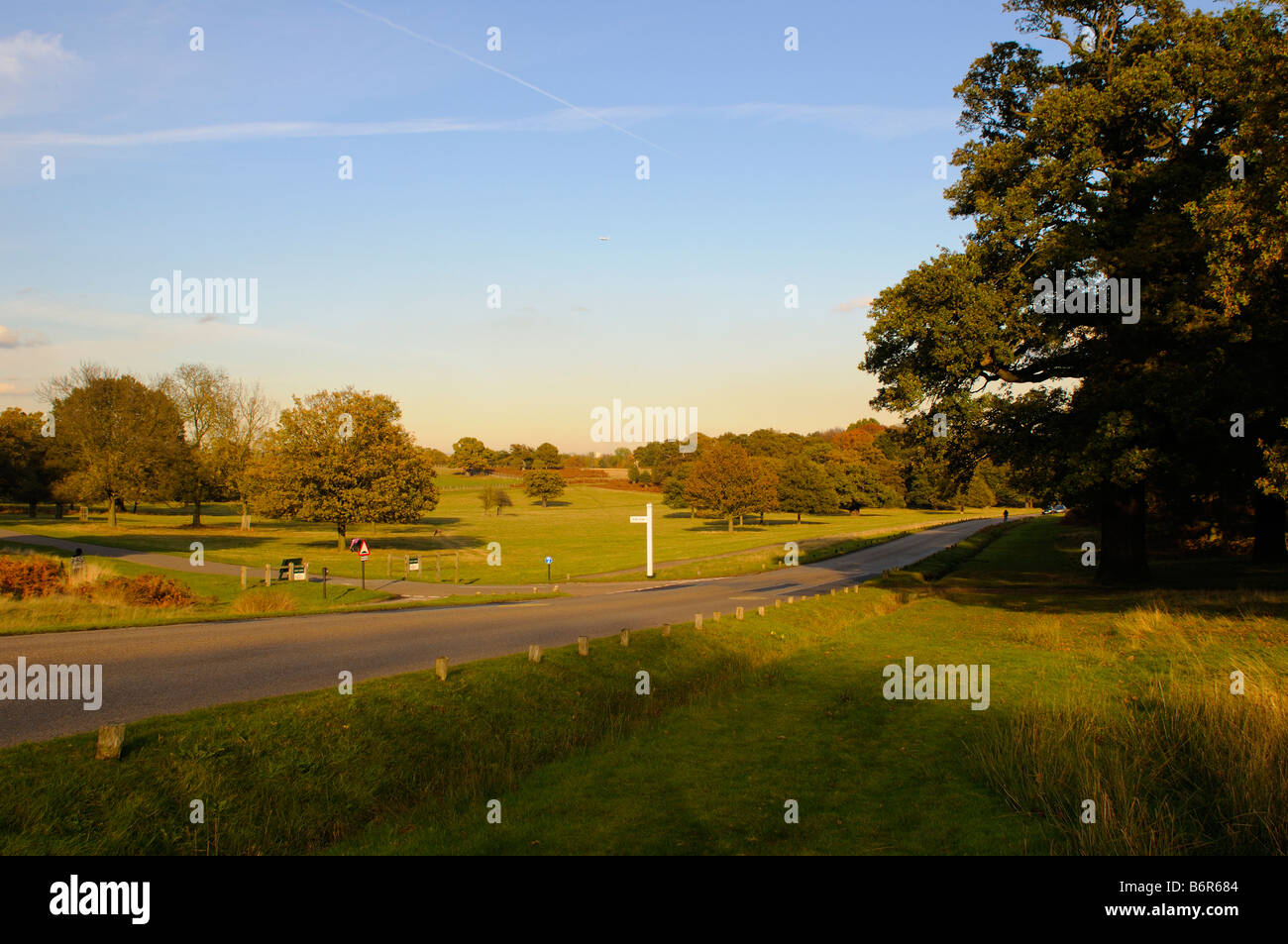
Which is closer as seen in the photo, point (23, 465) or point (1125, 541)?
point (1125, 541)

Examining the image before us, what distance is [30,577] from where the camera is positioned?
21.1m

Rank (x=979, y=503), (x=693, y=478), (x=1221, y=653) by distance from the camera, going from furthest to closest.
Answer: (x=979, y=503) < (x=693, y=478) < (x=1221, y=653)

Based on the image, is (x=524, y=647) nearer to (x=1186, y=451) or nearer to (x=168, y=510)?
(x=1186, y=451)

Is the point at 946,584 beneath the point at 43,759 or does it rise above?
beneath

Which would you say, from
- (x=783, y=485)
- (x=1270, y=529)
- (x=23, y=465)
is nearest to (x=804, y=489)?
(x=783, y=485)

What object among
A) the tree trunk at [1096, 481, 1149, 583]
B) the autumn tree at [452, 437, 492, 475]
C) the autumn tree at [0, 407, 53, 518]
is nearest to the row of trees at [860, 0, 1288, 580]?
the tree trunk at [1096, 481, 1149, 583]

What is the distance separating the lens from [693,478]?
83375 mm

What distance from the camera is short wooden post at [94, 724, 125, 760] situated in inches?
302

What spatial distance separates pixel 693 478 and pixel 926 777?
7429 centimetres

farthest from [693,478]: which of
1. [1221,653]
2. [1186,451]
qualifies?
[1221,653]

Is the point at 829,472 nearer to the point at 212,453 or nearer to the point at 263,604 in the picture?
the point at 212,453

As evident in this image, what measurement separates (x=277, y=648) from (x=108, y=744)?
7.82 meters

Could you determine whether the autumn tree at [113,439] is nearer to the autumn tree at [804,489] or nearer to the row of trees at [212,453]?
the row of trees at [212,453]

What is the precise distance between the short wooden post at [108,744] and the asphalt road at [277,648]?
1585mm
